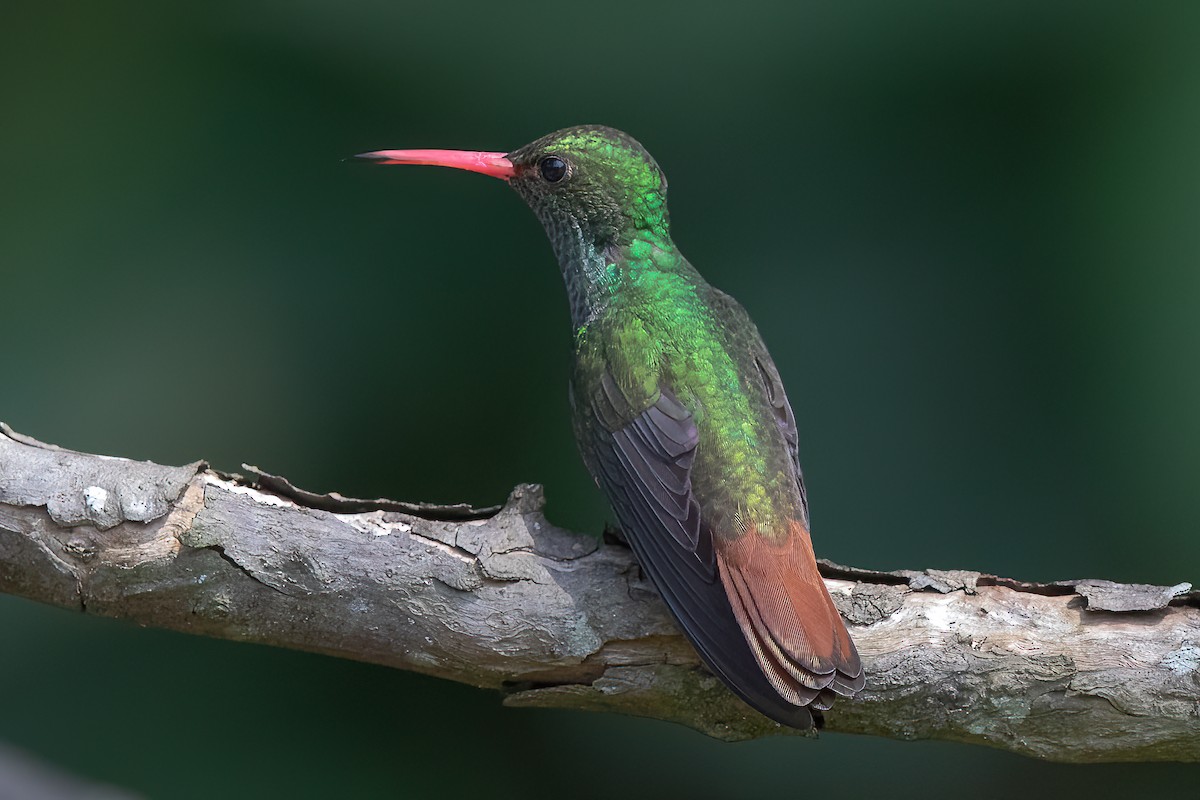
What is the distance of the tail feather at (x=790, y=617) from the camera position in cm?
204

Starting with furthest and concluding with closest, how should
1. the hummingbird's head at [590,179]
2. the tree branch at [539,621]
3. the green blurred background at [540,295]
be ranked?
1. the green blurred background at [540,295]
2. the hummingbird's head at [590,179]
3. the tree branch at [539,621]

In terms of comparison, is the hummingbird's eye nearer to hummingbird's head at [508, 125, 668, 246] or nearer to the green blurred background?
hummingbird's head at [508, 125, 668, 246]

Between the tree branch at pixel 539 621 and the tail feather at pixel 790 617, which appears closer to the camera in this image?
the tail feather at pixel 790 617

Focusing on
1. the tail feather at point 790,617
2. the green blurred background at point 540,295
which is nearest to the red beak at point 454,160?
the green blurred background at point 540,295

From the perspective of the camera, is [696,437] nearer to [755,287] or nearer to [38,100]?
[755,287]

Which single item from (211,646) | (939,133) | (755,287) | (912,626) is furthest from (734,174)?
(211,646)

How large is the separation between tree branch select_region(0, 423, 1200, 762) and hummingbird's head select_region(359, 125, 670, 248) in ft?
3.10

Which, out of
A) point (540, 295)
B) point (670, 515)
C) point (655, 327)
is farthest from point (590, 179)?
point (540, 295)

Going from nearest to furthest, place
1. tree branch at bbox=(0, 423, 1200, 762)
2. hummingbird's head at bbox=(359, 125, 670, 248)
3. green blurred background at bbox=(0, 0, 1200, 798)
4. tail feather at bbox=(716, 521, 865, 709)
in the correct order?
tail feather at bbox=(716, 521, 865, 709), tree branch at bbox=(0, 423, 1200, 762), hummingbird's head at bbox=(359, 125, 670, 248), green blurred background at bbox=(0, 0, 1200, 798)

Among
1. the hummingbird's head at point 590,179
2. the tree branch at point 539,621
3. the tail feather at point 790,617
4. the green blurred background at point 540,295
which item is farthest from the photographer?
the green blurred background at point 540,295

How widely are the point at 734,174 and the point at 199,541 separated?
2235 mm

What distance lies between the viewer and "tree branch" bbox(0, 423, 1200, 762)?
2193 mm

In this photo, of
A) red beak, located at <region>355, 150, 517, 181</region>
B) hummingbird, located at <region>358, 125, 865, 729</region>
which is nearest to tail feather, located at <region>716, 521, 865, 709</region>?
hummingbird, located at <region>358, 125, 865, 729</region>

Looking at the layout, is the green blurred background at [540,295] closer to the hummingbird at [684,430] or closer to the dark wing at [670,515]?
the hummingbird at [684,430]
